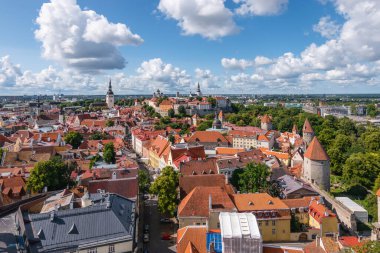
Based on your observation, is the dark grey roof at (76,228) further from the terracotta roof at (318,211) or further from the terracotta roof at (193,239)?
the terracotta roof at (318,211)

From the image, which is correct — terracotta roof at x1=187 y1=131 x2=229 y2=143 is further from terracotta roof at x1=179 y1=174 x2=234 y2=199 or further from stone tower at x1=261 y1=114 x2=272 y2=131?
stone tower at x1=261 y1=114 x2=272 y2=131

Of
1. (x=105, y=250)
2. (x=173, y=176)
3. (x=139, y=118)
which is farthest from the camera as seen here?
(x=139, y=118)

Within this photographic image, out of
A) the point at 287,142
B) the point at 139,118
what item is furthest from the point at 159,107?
the point at 287,142

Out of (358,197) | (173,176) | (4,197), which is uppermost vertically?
(173,176)

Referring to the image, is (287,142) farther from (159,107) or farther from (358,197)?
(159,107)

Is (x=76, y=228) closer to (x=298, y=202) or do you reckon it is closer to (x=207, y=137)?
(x=298, y=202)

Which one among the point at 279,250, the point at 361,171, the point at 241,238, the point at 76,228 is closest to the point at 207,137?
the point at 361,171
